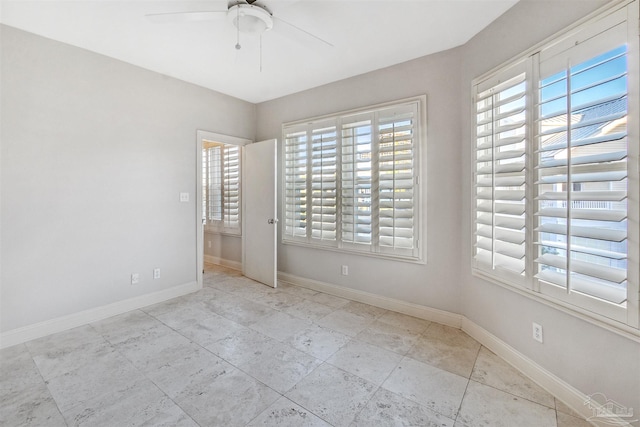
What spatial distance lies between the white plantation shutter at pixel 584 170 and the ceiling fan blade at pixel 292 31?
62.1 inches

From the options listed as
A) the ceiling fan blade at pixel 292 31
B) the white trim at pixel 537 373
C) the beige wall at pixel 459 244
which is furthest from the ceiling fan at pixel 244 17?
the white trim at pixel 537 373

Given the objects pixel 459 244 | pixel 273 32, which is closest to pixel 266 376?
pixel 459 244

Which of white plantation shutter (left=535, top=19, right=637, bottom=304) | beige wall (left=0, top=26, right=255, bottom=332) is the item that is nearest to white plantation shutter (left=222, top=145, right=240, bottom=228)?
beige wall (left=0, top=26, right=255, bottom=332)

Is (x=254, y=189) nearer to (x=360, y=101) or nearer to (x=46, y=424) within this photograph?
(x=360, y=101)

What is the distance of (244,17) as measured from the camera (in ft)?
6.79

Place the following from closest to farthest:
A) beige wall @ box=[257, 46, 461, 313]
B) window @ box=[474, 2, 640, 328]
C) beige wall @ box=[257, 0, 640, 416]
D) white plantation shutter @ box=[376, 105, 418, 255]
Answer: window @ box=[474, 2, 640, 328]
beige wall @ box=[257, 0, 640, 416]
beige wall @ box=[257, 46, 461, 313]
white plantation shutter @ box=[376, 105, 418, 255]

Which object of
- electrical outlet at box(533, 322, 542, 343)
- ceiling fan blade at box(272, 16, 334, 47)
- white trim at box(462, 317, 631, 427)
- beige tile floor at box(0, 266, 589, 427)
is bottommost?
beige tile floor at box(0, 266, 589, 427)

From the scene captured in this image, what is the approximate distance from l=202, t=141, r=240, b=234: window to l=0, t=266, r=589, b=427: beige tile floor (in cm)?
217

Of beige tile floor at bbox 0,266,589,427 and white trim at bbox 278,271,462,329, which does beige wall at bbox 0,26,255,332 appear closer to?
beige tile floor at bbox 0,266,589,427

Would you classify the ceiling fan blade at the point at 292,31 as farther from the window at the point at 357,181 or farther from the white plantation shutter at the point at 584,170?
the white plantation shutter at the point at 584,170

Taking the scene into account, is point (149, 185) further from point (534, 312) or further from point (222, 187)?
point (534, 312)

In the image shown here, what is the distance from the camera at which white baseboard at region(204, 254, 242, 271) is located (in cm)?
487

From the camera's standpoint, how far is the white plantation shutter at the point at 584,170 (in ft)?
4.68


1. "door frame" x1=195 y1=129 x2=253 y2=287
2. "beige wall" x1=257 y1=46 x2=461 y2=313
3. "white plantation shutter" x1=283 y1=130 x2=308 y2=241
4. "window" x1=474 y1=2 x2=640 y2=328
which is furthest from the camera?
"white plantation shutter" x1=283 y1=130 x2=308 y2=241
